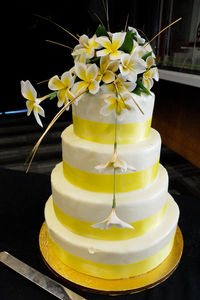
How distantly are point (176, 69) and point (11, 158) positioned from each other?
2.19 meters

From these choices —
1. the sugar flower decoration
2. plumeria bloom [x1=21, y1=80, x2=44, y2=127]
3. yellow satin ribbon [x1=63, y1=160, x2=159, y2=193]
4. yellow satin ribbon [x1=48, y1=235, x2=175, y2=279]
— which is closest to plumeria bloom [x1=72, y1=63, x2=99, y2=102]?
the sugar flower decoration

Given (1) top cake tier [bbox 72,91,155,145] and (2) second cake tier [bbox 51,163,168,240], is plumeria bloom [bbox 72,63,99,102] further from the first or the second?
(2) second cake tier [bbox 51,163,168,240]

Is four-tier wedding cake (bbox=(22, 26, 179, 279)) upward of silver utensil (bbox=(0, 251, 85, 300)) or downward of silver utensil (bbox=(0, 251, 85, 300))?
upward

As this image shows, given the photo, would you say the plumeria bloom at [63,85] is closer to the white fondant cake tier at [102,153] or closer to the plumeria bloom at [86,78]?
the plumeria bloom at [86,78]

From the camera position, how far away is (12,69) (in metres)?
4.53

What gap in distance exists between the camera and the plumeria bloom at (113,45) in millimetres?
730

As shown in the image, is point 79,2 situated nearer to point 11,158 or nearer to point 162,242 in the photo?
point 11,158

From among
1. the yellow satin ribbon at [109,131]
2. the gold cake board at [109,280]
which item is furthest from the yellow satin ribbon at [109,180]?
the gold cake board at [109,280]

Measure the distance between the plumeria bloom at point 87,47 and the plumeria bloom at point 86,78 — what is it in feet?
0.18

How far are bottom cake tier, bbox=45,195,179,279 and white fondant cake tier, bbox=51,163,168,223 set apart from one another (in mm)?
93

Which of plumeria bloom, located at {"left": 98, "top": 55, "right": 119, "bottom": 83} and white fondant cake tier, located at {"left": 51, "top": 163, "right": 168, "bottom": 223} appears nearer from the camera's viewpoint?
plumeria bloom, located at {"left": 98, "top": 55, "right": 119, "bottom": 83}

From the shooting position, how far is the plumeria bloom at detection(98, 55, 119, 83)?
0.75 metres

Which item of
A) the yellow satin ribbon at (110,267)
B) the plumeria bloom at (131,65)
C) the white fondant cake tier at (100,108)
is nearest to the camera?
the plumeria bloom at (131,65)

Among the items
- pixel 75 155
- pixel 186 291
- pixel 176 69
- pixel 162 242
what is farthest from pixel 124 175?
pixel 176 69
